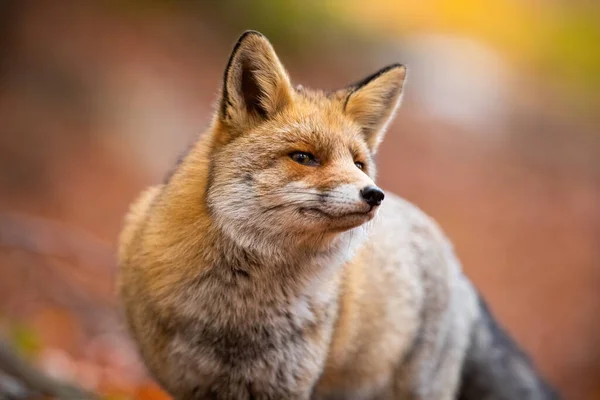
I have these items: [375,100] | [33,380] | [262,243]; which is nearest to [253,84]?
[375,100]

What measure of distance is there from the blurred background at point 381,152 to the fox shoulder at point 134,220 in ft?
7.65

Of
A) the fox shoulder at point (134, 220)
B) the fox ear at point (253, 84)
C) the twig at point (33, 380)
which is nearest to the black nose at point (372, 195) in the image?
the fox ear at point (253, 84)

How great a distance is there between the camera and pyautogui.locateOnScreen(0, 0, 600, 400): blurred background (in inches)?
358

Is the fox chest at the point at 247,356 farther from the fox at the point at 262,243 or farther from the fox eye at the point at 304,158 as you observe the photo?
the fox eye at the point at 304,158

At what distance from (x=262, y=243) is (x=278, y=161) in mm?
448

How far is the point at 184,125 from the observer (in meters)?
12.0

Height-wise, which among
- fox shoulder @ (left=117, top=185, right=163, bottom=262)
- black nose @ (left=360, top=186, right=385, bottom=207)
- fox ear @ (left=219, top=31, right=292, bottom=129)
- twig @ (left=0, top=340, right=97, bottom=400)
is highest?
fox ear @ (left=219, top=31, right=292, bottom=129)

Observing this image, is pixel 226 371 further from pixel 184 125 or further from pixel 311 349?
pixel 184 125

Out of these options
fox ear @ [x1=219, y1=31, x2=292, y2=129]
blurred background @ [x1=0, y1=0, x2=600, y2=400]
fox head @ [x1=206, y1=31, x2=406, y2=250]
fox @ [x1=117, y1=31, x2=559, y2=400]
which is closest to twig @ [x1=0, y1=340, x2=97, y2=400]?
blurred background @ [x1=0, y1=0, x2=600, y2=400]

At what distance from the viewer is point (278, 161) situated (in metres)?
3.71

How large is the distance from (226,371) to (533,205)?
1148cm

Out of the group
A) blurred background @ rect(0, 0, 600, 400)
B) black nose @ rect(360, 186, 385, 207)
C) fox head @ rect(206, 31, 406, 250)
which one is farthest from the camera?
blurred background @ rect(0, 0, 600, 400)

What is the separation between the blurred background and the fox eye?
11.8 feet

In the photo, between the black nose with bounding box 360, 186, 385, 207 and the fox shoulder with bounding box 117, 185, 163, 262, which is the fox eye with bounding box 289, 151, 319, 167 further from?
the fox shoulder with bounding box 117, 185, 163, 262
